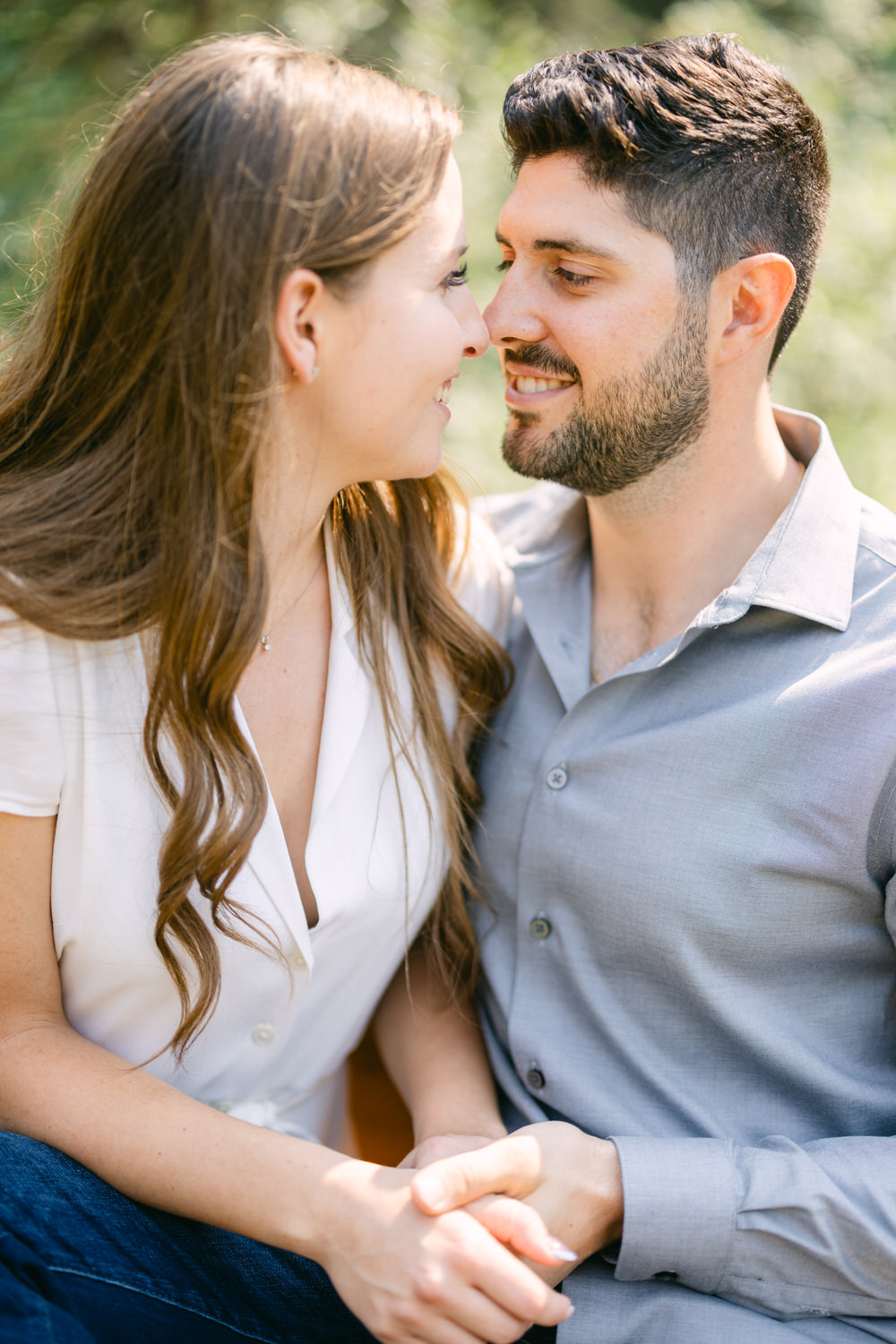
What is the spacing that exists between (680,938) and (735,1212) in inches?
16.4

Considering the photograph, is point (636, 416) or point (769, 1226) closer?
point (769, 1226)

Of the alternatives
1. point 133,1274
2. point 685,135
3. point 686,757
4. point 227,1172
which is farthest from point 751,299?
point 133,1274

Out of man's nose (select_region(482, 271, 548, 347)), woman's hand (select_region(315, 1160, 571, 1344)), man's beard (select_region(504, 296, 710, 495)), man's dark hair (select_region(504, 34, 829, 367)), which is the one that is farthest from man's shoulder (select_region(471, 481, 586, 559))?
woman's hand (select_region(315, 1160, 571, 1344))

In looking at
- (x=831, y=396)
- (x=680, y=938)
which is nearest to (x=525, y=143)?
(x=680, y=938)

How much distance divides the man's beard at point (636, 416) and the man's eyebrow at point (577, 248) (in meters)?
0.17

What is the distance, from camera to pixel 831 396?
5023mm

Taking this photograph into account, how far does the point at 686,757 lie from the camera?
1.95 meters

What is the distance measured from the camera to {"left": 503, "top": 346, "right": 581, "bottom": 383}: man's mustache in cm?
221

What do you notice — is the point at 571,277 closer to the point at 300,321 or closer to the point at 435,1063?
the point at 300,321

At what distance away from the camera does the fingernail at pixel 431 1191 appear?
1.60 meters

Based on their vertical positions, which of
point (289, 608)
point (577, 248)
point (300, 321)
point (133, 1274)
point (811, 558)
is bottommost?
point (133, 1274)

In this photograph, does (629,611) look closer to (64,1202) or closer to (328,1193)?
(328,1193)

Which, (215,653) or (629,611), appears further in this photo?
(629,611)

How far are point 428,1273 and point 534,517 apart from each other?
1598 mm
